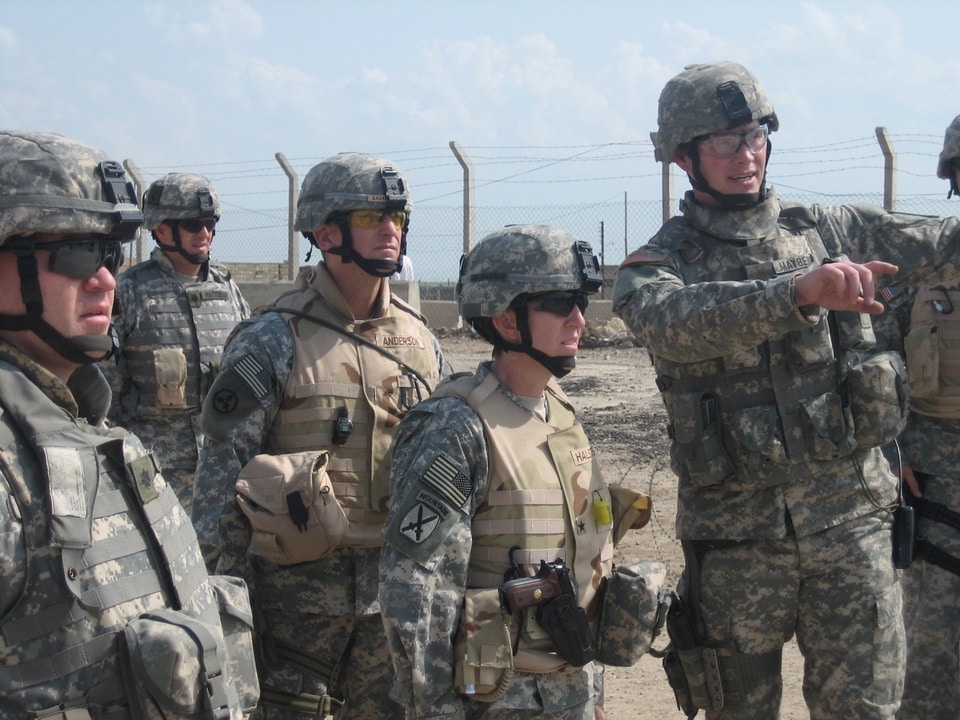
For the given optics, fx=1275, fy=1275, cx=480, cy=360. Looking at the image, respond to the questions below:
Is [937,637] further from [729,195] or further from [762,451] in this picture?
[729,195]

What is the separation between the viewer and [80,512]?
2381 millimetres

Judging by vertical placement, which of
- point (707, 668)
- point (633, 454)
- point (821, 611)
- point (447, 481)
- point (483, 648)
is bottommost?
point (633, 454)

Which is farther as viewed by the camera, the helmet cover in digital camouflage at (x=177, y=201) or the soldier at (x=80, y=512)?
the helmet cover in digital camouflage at (x=177, y=201)

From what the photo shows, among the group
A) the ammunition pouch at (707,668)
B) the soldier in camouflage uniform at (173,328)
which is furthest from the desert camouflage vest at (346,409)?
the soldier in camouflage uniform at (173,328)

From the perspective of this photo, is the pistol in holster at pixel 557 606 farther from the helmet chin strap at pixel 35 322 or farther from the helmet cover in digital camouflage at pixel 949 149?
the helmet cover in digital camouflage at pixel 949 149

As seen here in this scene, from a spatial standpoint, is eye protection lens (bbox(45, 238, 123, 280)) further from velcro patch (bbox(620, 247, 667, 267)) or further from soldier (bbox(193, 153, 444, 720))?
velcro patch (bbox(620, 247, 667, 267))

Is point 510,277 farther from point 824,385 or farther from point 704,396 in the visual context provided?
point 824,385

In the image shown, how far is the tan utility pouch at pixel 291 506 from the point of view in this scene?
388 cm

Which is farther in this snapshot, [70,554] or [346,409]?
[346,409]

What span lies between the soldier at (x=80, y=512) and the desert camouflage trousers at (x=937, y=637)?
336cm

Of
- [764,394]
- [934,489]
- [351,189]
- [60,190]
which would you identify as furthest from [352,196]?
[934,489]

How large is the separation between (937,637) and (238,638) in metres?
3.42

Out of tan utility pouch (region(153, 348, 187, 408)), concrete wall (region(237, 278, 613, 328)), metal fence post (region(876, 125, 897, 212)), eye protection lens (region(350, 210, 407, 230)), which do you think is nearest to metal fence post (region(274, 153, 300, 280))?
concrete wall (region(237, 278, 613, 328))

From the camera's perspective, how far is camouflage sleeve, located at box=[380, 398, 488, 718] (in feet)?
10.7
